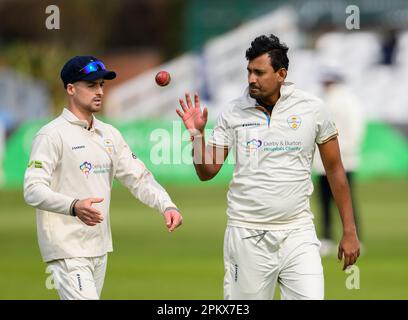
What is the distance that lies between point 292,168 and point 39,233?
5.96 ft

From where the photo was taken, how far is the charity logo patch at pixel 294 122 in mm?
7887

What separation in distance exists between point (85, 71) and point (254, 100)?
47.6 inches

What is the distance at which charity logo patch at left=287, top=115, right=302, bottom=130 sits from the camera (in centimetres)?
789

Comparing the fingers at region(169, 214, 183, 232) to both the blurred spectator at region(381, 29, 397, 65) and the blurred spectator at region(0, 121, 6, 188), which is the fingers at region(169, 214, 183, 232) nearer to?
the blurred spectator at region(0, 121, 6, 188)

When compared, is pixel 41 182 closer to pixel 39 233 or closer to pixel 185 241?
pixel 39 233

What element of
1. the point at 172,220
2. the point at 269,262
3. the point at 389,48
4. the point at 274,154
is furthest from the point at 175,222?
the point at 389,48

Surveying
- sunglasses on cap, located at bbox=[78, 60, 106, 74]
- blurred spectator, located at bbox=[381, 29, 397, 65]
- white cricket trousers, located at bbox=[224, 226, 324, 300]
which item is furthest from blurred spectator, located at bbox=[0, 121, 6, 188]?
white cricket trousers, located at bbox=[224, 226, 324, 300]

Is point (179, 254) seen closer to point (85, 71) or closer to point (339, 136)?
point (339, 136)

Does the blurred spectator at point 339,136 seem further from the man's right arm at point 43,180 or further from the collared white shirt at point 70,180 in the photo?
the man's right arm at point 43,180

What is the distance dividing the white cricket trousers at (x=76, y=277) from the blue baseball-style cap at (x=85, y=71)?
4.13ft

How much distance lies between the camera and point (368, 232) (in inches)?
701

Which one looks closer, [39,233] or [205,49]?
[39,233]

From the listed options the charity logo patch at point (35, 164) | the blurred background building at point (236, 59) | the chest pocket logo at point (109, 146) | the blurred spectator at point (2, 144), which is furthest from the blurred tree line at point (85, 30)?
the charity logo patch at point (35, 164)
